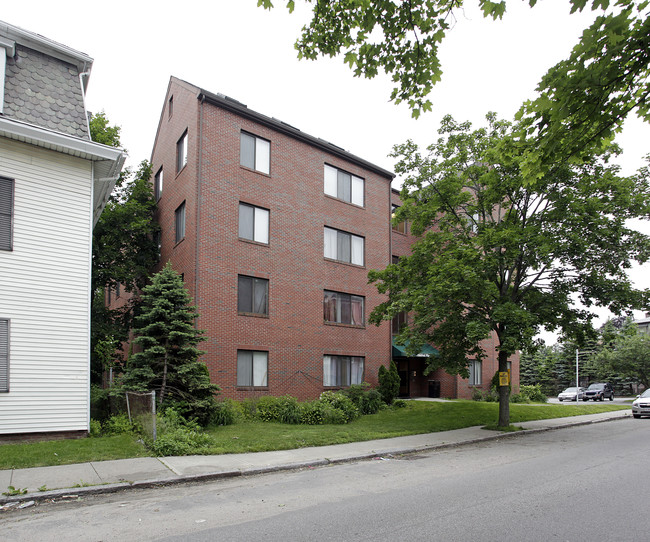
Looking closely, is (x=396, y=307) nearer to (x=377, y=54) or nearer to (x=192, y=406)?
(x=192, y=406)

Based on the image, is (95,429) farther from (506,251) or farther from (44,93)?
(506,251)

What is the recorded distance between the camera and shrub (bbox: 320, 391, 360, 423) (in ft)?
58.6

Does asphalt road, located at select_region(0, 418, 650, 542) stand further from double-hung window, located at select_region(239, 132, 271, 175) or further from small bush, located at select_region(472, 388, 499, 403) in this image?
small bush, located at select_region(472, 388, 499, 403)

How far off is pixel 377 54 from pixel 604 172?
41.2 feet

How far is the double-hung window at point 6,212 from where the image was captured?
11.4 meters

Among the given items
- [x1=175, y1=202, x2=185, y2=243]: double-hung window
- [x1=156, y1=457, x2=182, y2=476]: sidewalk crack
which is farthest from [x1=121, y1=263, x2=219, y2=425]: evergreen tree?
[x1=175, y1=202, x2=185, y2=243]: double-hung window

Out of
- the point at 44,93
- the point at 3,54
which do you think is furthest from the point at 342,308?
the point at 3,54

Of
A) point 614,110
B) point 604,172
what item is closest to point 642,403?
point 604,172

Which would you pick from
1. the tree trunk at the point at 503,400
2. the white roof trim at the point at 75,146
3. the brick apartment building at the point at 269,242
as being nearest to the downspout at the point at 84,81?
the white roof trim at the point at 75,146

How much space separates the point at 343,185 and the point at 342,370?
8728 mm

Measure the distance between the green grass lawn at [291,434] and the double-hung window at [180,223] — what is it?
8410mm

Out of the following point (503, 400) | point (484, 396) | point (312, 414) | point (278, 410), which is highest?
point (503, 400)

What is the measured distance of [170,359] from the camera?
45.7 ft

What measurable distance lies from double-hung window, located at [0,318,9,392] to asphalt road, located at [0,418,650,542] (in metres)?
5.02
